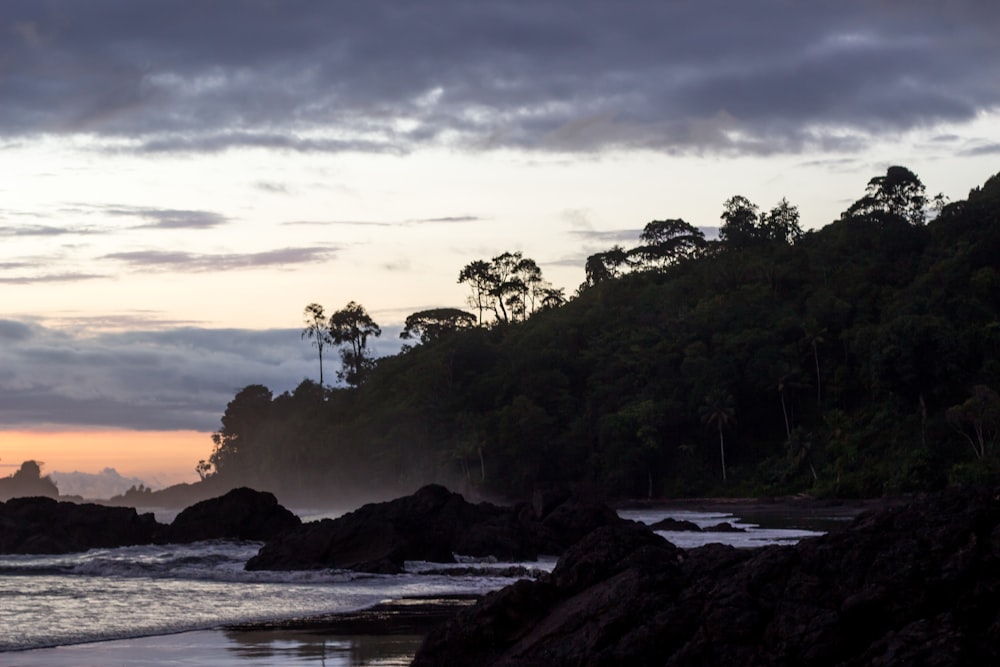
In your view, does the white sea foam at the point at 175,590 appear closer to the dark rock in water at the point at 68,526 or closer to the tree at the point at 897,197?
the dark rock in water at the point at 68,526

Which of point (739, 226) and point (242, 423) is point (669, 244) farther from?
point (242, 423)

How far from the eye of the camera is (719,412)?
264 feet

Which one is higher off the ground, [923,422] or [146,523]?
[923,422]

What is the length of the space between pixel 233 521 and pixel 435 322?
244 feet

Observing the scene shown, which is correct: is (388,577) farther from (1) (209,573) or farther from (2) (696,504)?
(2) (696,504)

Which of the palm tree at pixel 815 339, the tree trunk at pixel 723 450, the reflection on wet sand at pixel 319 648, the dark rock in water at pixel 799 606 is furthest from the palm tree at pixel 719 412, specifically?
the dark rock in water at pixel 799 606

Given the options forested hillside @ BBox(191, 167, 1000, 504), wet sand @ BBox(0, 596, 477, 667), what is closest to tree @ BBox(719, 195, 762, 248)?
forested hillside @ BBox(191, 167, 1000, 504)

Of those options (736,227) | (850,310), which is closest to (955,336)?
(850,310)

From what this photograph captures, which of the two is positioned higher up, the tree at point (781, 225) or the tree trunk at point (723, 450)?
the tree at point (781, 225)

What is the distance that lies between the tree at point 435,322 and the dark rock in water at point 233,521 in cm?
7223

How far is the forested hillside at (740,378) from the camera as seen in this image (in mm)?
70562

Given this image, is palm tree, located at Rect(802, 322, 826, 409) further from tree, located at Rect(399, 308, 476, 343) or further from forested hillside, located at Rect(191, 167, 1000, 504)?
tree, located at Rect(399, 308, 476, 343)

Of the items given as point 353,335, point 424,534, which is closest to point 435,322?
point 353,335

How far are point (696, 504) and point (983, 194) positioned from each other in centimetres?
4854
